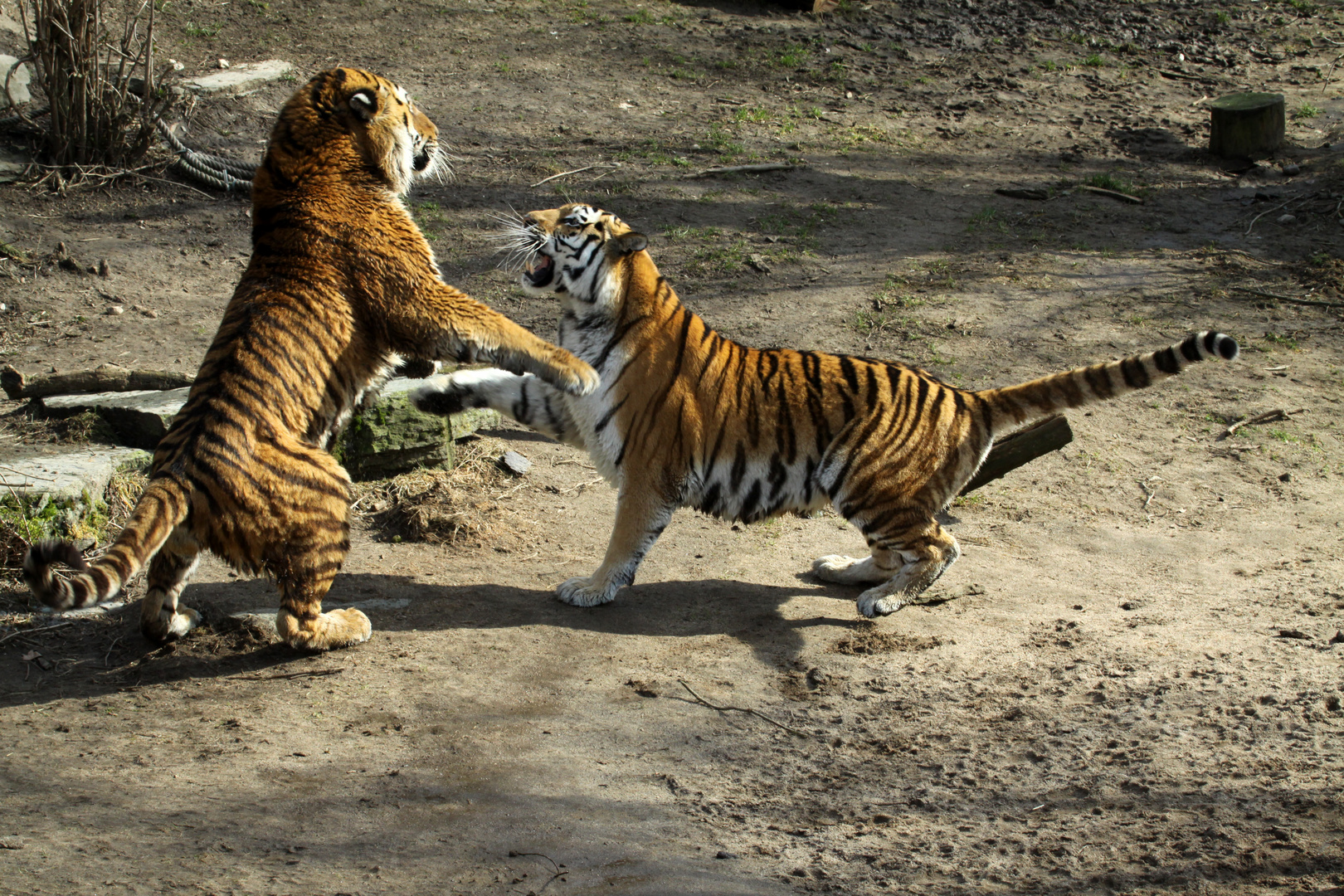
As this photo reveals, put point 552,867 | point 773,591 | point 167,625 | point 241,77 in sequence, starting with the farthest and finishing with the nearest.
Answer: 1. point 241,77
2. point 773,591
3. point 167,625
4. point 552,867

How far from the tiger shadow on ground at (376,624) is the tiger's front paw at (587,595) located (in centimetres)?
3

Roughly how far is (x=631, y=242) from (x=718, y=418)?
0.85 m

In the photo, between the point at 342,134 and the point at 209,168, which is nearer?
the point at 342,134

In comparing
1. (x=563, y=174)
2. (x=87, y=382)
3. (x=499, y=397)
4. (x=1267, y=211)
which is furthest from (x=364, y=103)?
(x=1267, y=211)

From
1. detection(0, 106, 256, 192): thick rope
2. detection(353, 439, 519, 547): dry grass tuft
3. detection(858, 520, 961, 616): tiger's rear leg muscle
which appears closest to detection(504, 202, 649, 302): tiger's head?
→ detection(353, 439, 519, 547): dry grass tuft

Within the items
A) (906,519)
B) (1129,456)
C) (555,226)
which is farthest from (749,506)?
(1129,456)

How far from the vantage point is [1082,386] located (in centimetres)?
482

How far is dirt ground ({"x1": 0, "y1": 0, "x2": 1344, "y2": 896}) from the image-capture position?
10.5ft

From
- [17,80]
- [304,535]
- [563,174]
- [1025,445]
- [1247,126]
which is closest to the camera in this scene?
[304,535]

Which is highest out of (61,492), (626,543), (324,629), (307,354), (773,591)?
(307,354)

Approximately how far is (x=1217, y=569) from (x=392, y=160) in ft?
13.6

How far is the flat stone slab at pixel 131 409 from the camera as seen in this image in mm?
5516

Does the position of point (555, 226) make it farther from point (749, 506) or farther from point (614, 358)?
point (749, 506)

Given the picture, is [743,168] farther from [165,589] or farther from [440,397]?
[165,589]
